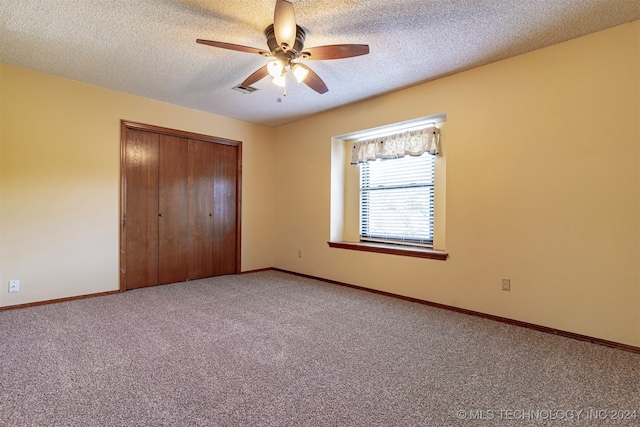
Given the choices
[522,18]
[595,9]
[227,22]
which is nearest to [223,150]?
[227,22]

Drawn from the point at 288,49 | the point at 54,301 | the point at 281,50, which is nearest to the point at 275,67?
the point at 281,50

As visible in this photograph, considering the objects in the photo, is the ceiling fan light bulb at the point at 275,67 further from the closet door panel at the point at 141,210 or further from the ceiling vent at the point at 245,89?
the closet door panel at the point at 141,210

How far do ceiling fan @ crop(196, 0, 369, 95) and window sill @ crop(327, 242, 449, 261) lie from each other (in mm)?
2155

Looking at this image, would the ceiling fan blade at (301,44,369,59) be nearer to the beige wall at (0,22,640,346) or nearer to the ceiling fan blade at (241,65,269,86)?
the ceiling fan blade at (241,65,269,86)

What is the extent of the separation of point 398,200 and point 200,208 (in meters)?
2.89

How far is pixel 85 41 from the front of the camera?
9.00 feet

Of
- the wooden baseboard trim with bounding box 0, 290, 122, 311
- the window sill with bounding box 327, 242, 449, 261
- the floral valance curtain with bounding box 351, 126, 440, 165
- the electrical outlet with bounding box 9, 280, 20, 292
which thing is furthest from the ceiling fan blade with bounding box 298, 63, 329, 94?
the electrical outlet with bounding box 9, 280, 20, 292

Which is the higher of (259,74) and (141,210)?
(259,74)

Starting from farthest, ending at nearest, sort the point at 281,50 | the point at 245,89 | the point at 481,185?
the point at 245,89 < the point at 481,185 < the point at 281,50

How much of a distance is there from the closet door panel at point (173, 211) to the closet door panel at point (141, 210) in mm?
78

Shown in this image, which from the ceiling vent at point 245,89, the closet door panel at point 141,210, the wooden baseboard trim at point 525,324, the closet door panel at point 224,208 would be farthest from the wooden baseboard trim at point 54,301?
the wooden baseboard trim at point 525,324

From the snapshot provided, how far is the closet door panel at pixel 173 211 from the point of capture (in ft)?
14.4

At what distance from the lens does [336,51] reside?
234 cm

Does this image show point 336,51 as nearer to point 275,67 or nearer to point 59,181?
point 275,67
